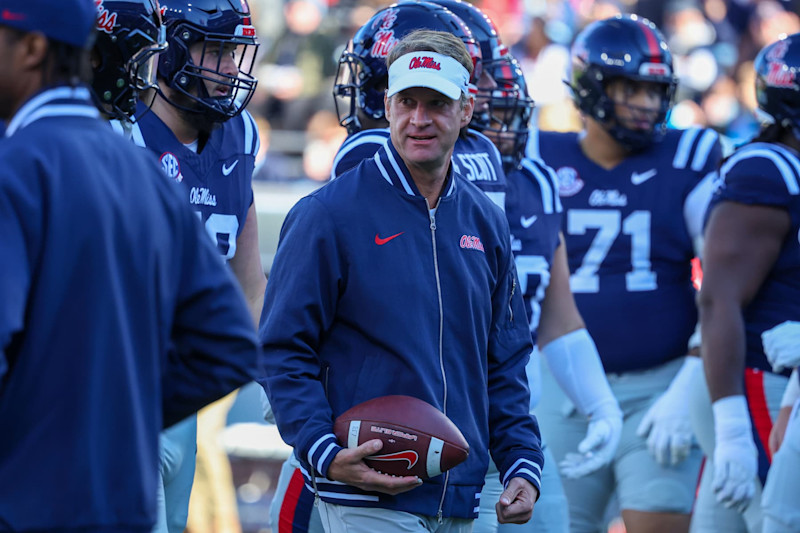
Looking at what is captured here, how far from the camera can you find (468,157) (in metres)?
3.65

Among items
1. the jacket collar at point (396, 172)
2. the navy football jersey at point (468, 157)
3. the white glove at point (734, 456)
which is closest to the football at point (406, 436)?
the jacket collar at point (396, 172)

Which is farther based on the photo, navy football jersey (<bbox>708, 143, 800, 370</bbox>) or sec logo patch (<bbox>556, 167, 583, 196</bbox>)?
sec logo patch (<bbox>556, 167, 583, 196</bbox>)

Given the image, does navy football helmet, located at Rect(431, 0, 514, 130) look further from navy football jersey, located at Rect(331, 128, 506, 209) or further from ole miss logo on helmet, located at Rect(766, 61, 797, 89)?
ole miss logo on helmet, located at Rect(766, 61, 797, 89)

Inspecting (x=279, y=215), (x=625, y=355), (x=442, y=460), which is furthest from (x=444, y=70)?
(x=279, y=215)

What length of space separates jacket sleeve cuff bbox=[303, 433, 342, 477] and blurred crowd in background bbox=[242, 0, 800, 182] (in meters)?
8.23

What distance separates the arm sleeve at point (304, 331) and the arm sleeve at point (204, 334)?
24.3 inches

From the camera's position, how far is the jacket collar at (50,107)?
6.32 ft

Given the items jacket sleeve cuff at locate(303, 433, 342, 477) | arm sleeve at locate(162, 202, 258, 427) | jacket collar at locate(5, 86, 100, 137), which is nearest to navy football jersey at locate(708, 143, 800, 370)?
jacket sleeve cuff at locate(303, 433, 342, 477)

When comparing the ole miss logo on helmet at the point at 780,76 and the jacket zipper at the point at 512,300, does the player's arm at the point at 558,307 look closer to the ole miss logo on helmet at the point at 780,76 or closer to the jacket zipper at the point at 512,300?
the jacket zipper at the point at 512,300

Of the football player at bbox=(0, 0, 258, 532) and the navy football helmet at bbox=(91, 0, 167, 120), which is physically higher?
the navy football helmet at bbox=(91, 0, 167, 120)

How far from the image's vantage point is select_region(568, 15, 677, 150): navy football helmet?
5.08m

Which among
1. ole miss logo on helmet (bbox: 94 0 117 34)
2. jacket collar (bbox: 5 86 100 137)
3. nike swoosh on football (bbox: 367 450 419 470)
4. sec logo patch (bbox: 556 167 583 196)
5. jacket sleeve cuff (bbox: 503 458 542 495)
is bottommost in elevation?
jacket sleeve cuff (bbox: 503 458 542 495)

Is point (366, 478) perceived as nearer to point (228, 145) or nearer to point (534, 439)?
point (534, 439)

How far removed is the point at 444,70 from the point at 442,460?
94 centimetres
